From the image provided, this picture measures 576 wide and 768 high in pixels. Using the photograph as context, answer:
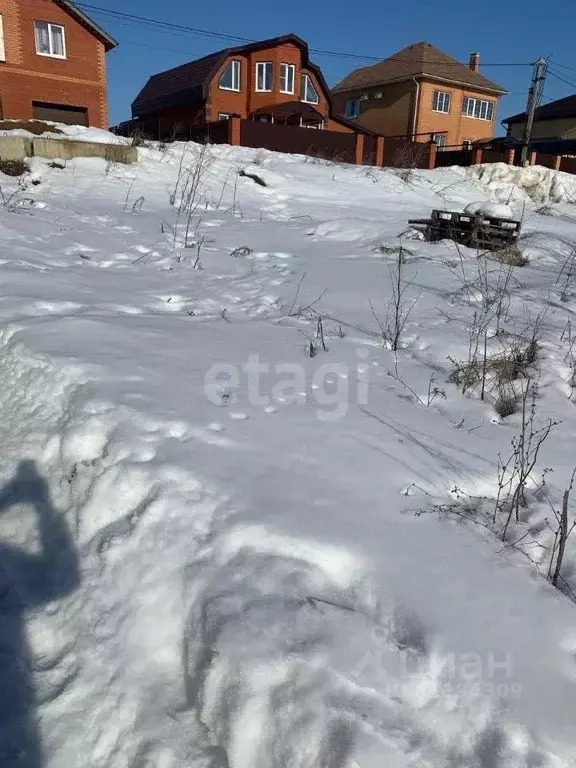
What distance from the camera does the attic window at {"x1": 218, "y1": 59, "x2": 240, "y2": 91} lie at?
2467 cm

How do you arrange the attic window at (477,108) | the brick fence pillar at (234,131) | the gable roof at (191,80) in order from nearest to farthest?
the brick fence pillar at (234,131), the gable roof at (191,80), the attic window at (477,108)

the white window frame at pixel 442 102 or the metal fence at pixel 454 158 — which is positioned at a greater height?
the white window frame at pixel 442 102

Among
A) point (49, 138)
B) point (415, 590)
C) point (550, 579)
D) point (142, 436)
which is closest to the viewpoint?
point (415, 590)

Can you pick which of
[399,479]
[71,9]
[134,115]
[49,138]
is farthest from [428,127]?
[399,479]

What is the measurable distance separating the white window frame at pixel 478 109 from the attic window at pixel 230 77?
13.3 metres

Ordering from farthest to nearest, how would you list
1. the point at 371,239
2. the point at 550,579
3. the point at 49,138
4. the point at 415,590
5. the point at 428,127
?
the point at 428,127, the point at 49,138, the point at 371,239, the point at 550,579, the point at 415,590

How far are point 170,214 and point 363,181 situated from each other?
8.26 m

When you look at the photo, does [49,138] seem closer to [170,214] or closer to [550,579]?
[170,214]

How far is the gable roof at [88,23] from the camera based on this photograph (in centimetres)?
1884

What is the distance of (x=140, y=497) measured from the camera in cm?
234

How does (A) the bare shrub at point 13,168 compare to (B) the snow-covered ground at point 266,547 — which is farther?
(A) the bare shrub at point 13,168

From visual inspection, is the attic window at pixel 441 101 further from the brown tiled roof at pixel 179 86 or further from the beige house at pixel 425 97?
the brown tiled roof at pixel 179 86

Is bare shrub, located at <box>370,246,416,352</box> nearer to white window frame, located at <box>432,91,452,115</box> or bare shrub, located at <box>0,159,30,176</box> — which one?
bare shrub, located at <box>0,159,30,176</box>

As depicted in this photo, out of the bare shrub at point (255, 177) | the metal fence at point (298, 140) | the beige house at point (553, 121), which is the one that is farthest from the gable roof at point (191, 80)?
the beige house at point (553, 121)
